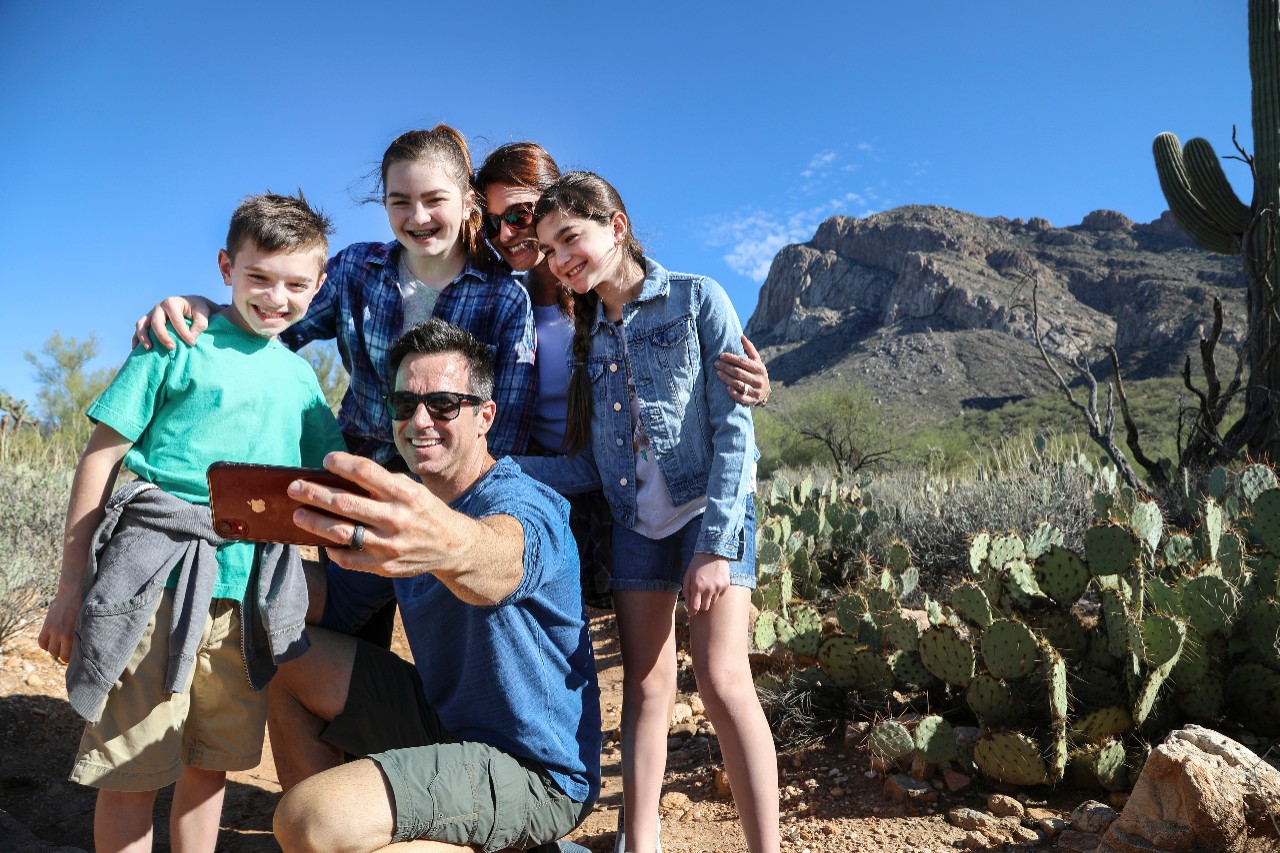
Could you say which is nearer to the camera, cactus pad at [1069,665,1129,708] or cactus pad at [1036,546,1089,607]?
cactus pad at [1069,665,1129,708]

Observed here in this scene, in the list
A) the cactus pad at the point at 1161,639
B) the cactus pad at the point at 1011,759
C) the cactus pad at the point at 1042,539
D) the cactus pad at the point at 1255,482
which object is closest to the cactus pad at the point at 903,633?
the cactus pad at the point at 1011,759

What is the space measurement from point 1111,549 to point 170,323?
12.0 ft

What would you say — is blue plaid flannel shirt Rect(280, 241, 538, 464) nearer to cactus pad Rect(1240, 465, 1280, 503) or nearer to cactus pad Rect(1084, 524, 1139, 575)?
cactus pad Rect(1084, 524, 1139, 575)

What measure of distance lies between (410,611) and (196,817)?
0.82m

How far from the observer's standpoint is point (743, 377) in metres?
2.67

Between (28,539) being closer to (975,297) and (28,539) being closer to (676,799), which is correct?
(676,799)

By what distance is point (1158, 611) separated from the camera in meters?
3.57

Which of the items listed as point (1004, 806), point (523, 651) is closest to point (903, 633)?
point (1004, 806)

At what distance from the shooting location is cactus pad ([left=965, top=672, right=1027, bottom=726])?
3383 millimetres

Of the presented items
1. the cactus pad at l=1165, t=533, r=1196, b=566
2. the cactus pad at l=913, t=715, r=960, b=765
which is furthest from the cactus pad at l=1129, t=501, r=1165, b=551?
the cactus pad at l=913, t=715, r=960, b=765

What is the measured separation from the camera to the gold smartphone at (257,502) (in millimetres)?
1430

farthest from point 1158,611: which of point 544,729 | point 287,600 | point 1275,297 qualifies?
point 1275,297

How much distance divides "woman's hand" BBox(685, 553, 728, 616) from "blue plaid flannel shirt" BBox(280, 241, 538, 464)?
71 centimetres

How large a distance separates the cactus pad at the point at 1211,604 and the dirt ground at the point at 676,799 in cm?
84
